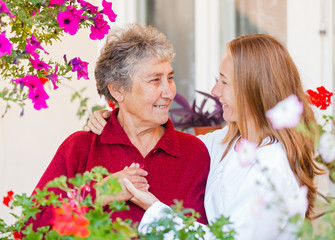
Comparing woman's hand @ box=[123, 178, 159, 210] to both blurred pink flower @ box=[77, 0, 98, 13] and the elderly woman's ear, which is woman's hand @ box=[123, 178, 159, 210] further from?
blurred pink flower @ box=[77, 0, 98, 13]

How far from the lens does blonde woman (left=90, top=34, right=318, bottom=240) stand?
1.79m

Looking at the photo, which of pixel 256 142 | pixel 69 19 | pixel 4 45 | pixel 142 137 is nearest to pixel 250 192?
pixel 256 142

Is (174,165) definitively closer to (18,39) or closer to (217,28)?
(18,39)

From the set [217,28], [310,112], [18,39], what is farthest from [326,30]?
[18,39]

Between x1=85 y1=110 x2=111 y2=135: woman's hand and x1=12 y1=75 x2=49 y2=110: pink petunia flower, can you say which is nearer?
x1=12 y1=75 x2=49 y2=110: pink petunia flower

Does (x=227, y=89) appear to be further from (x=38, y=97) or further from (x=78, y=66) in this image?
Result: (x=38, y=97)

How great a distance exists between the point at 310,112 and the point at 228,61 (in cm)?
37

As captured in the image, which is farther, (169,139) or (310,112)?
(169,139)

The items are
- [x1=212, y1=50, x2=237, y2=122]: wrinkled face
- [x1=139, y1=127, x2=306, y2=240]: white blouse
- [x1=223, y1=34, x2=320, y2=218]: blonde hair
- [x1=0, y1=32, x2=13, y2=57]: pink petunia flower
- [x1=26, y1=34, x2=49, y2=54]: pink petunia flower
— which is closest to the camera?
[x1=0, y1=32, x2=13, y2=57]: pink petunia flower

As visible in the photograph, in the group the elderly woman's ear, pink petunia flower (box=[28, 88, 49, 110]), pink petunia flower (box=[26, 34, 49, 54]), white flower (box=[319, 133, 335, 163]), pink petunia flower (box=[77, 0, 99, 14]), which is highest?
pink petunia flower (box=[77, 0, 99, 14])

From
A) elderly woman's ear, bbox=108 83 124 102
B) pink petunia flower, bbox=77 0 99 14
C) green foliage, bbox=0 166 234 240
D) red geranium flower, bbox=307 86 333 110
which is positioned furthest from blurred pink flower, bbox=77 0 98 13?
red geranium flower, bbox=307 86 333 110

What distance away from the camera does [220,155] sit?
86.7 inches

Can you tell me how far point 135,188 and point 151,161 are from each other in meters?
0.30

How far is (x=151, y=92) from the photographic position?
7.18 feet
